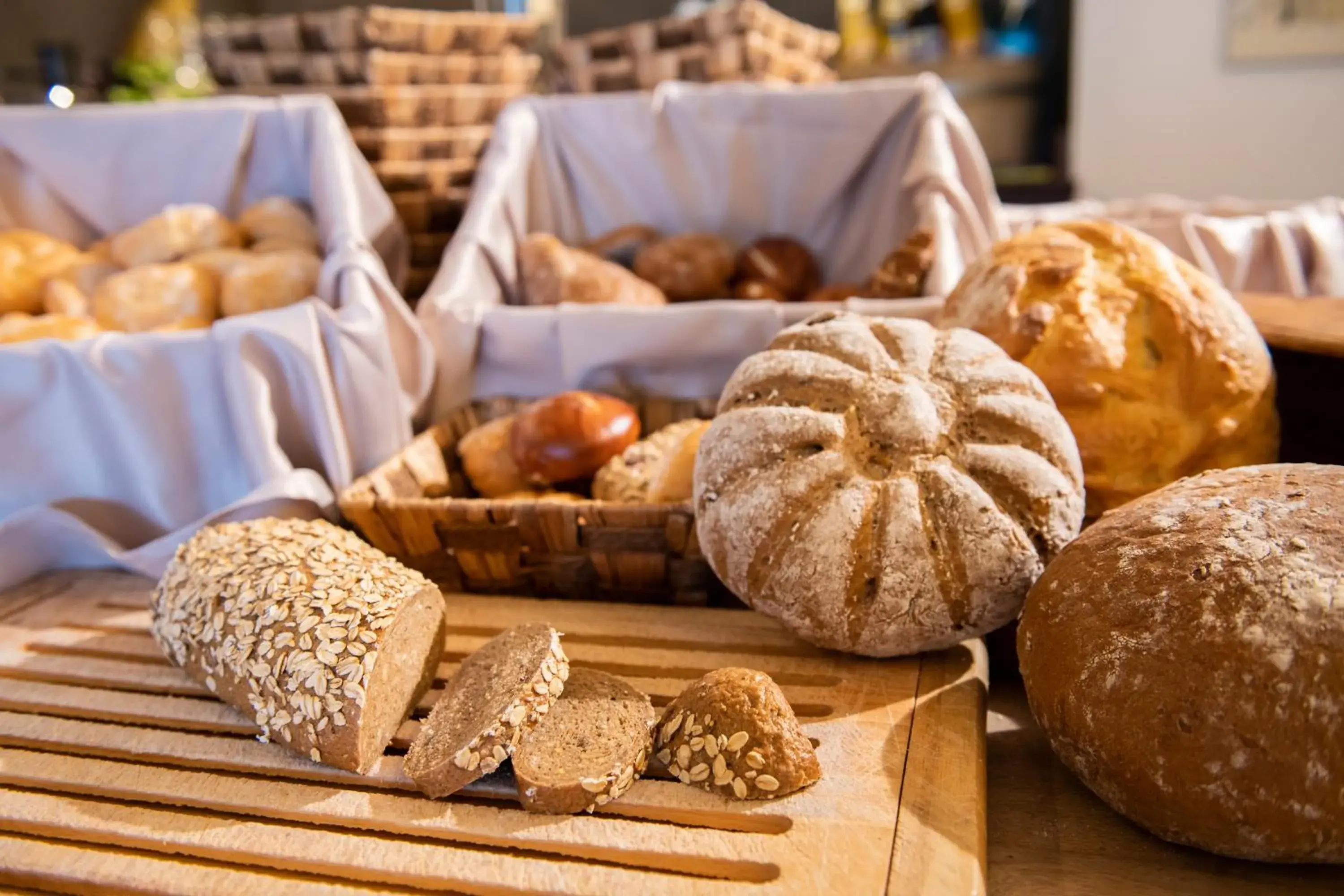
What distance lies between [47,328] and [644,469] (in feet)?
3.81

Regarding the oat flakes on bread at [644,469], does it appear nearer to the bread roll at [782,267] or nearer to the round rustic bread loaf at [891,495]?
the round rustic bread loaf at [891,495]

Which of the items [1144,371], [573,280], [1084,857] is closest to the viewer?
[1084,857]

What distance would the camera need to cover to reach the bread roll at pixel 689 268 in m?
2.16

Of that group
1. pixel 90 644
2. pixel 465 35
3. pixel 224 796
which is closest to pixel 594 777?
pixel 224 796

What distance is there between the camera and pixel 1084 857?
0.97 m

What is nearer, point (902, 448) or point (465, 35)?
point (902, 448)

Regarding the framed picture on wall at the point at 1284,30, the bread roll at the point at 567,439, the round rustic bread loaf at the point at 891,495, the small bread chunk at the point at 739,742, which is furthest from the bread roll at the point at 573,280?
the framed picture on wall at the point at 1284,30

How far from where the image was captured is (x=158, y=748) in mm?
1151

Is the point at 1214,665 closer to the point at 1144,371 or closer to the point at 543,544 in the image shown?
the point at 1144,371

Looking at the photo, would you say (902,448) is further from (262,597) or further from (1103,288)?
(262,597)

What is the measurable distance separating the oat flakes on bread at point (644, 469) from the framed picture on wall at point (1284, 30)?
4.06 m

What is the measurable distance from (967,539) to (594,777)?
0.53 m

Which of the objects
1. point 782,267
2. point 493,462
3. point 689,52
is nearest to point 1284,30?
point 689,52

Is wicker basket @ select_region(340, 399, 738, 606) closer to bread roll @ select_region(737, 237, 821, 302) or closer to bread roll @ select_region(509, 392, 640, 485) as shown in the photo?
bread roll @ select_region(509, 392, 640, 485)
